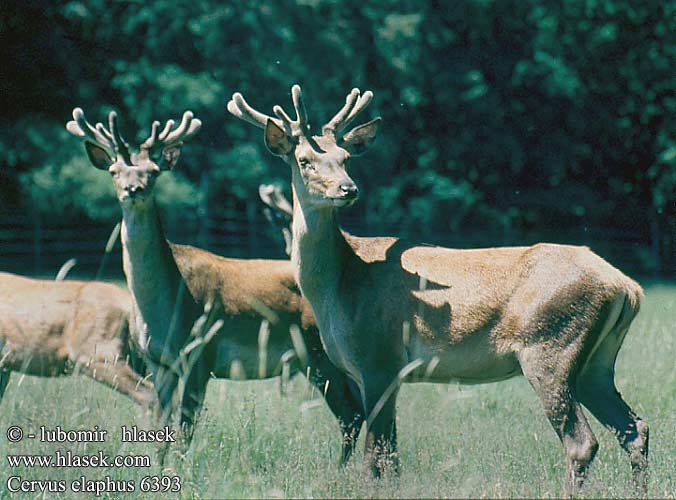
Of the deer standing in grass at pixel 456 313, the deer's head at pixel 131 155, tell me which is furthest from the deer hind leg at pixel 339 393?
the deer's head at pixel 131 155

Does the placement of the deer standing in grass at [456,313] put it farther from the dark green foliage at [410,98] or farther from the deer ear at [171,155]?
the dark green foliage at [410,98]

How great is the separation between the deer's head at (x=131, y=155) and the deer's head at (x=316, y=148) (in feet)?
2.70

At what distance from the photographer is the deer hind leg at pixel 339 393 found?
6.65 meters

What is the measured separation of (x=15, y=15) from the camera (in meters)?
21.3

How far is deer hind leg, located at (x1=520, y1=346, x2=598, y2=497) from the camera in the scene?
529 cm

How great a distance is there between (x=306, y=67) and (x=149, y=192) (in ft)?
49.9

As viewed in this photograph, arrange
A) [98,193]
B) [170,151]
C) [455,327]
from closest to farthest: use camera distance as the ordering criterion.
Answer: [455,327], [170,151], [98,193]

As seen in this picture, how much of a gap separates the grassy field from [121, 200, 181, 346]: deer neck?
57 centimetres

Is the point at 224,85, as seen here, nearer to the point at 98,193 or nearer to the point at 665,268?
the point at 98,193

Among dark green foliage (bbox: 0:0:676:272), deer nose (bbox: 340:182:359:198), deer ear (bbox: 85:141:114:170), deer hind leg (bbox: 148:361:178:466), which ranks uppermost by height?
dark green foliage (bbox: 0:0:676:272)

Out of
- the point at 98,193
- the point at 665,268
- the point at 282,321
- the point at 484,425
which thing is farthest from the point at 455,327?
the point at 665,268

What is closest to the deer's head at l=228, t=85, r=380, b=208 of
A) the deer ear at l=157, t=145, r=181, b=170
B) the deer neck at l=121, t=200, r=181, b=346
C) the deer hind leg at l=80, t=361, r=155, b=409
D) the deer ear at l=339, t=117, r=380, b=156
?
the deer ear at l=339, t=117, r=380, b=156

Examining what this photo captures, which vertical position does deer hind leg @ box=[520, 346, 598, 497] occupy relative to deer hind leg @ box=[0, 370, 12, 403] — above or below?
below
